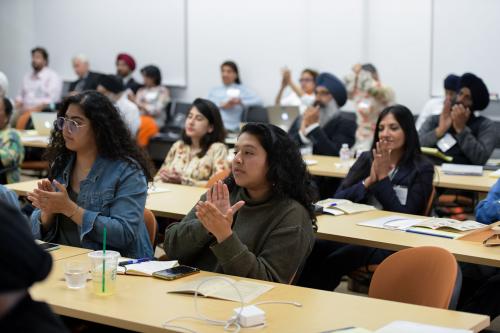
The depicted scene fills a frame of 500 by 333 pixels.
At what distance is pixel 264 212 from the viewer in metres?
3.38

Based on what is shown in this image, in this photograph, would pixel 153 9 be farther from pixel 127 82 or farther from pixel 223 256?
pixel 223 256

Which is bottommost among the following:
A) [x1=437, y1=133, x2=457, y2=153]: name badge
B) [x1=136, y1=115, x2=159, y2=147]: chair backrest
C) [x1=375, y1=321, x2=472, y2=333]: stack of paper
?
[x1=136, y1=115, x2=159, y2=147]: chair backrest

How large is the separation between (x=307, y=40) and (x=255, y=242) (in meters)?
6.99

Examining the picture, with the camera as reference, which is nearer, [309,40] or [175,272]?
[175,272]

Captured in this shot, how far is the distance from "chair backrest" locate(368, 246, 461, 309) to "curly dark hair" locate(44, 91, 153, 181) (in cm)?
133

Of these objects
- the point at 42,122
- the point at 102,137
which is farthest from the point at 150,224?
the point at 42,122

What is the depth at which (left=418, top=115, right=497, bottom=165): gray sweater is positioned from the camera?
21.2ft

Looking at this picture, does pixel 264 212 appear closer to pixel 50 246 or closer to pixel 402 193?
pixel 50 246

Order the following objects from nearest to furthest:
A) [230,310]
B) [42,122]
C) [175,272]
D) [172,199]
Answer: [230,310] < [175,272] < [172,199] < [42,122]

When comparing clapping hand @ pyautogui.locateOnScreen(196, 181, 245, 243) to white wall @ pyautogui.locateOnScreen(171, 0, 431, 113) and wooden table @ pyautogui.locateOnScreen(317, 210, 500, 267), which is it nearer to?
wooden table @ pyautogui.locateOnScreen(317, 210, 500, 267)

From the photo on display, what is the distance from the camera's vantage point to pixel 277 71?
34.2 feet

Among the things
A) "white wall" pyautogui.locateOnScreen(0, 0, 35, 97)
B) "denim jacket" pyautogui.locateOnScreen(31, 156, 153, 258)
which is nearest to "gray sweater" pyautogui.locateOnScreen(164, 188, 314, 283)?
"denim jacket" pyautogui.locateOnScreen(31, 156, 153, 258)

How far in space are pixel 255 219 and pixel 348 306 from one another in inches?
29.3

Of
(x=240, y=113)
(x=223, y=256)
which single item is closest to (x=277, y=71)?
(x=240, y=113)
